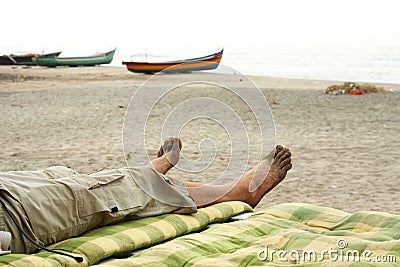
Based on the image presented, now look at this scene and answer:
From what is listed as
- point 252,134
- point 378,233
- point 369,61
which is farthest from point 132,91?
point 369,61

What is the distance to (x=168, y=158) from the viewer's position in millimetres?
2922

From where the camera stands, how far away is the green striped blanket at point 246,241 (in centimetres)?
191

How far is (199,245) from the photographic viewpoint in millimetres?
2096

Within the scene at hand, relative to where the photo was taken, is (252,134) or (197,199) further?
(252,134)

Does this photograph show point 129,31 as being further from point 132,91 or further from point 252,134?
point 252,134

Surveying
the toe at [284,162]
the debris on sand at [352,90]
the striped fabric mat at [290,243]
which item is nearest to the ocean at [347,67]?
the debris on sand at [352,90]

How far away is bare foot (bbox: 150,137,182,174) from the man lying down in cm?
16

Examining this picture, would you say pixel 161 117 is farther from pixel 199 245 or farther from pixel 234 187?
pixel 199 245

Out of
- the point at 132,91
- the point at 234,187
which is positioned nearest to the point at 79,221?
the point at 234,187

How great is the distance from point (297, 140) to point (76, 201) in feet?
15.0

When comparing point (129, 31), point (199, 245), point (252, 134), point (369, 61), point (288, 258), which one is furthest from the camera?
point (129, 31)

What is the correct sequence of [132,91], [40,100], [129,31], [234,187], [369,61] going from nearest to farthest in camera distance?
[234,187]
[40,100]
[132,91]
[369,61]
[129,31]

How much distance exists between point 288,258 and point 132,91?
1029 centimetres

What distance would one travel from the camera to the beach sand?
4461 mm
